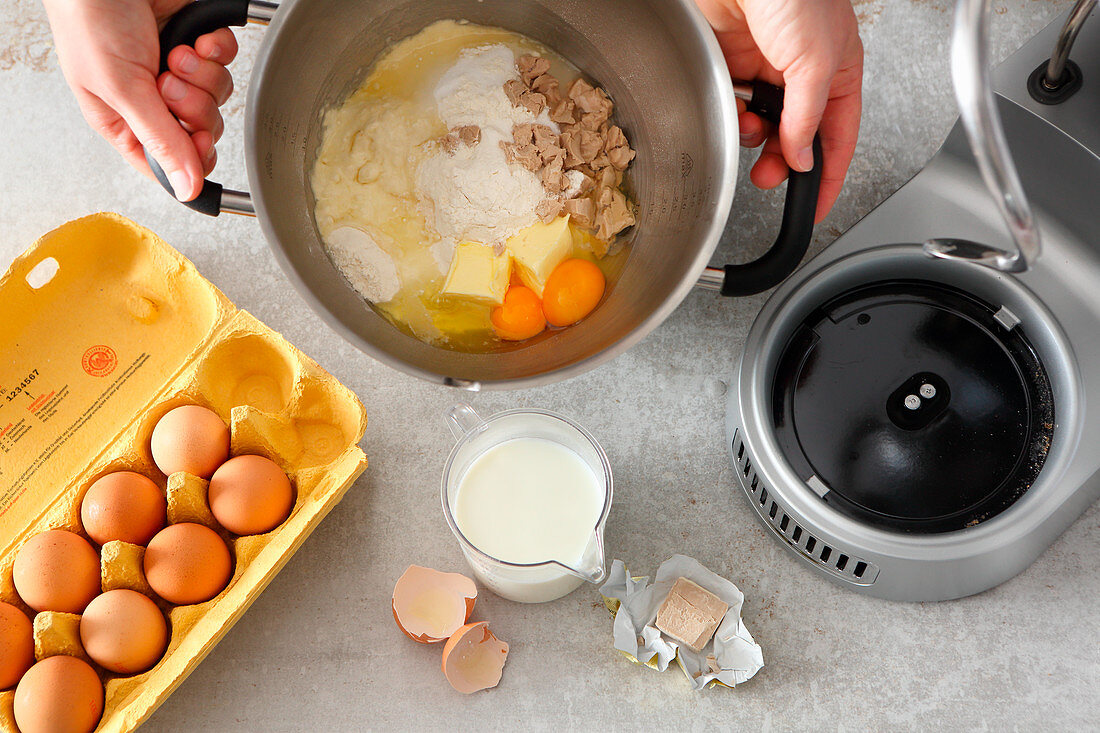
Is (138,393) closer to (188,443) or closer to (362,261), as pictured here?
(188,443)

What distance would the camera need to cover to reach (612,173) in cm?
103

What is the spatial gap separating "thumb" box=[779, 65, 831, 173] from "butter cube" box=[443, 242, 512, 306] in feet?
1.25

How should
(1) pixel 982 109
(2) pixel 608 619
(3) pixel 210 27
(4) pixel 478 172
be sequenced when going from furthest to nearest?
(2) pixel 608 619, (4) pixel 478 172, (3) pixel 210 27, (1) pixel 982 109

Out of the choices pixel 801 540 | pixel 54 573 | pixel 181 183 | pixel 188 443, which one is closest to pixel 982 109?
pixel 801 540

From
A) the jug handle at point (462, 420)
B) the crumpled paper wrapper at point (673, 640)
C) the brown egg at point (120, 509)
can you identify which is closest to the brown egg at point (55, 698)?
the brown egg at point (120, 509)

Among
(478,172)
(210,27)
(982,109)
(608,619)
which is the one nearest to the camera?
(982,109)

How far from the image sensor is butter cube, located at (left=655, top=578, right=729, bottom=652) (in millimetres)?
1039

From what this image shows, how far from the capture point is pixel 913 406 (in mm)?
1055

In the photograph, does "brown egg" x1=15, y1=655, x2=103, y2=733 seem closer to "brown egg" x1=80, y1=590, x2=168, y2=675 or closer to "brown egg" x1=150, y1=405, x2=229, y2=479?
"brown egg" x1=80, y1=590, x2=168, y2=675

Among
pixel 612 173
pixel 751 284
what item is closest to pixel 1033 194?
pixel 751 284

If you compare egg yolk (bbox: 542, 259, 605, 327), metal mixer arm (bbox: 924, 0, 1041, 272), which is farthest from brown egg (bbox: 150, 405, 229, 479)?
metal mixer arm (bbox: 924, 0, 1041, 272)

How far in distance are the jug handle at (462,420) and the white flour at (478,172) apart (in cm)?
21

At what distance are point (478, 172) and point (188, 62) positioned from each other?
1.23 feet

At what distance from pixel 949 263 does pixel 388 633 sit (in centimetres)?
93
